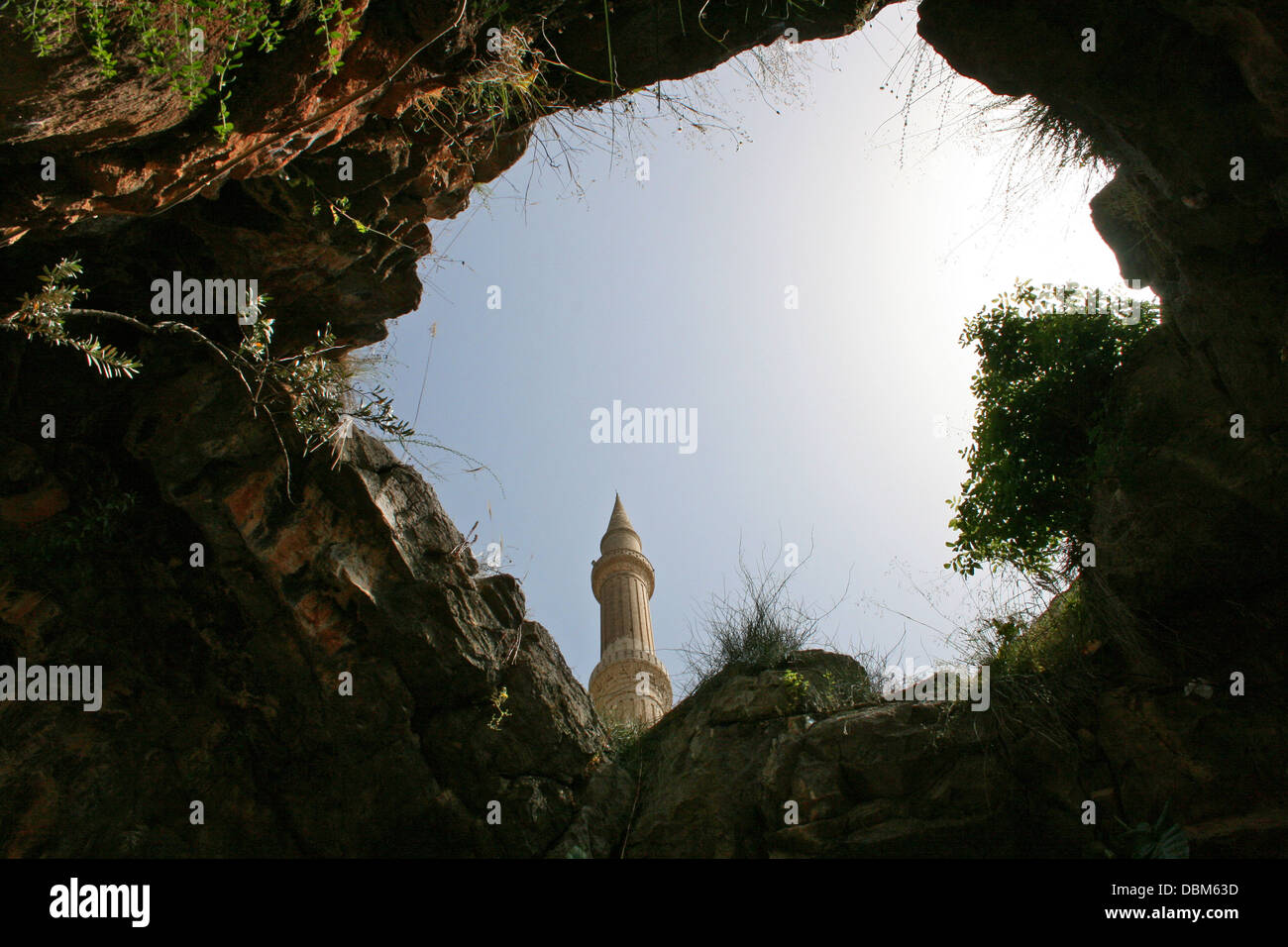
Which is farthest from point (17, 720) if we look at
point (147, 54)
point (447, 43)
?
point (447, 43)

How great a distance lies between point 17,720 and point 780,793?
588 centimetres

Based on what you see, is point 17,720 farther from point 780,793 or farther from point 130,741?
point 780,793

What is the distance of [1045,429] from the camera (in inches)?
274

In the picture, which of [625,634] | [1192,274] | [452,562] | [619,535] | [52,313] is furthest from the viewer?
[619,535]

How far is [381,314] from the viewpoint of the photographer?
21.7 ft

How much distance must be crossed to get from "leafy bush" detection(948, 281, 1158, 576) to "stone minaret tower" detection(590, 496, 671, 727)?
7.30m

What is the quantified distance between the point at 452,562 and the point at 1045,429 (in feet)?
18.1

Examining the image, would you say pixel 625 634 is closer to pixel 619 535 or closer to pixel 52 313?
pixel 619 535

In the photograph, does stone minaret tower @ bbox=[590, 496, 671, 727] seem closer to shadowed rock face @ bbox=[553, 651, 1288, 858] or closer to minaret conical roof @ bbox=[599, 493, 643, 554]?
minaret conical roof @ bbox=[599, 493, 643, 554]

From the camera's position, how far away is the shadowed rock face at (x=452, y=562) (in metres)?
5.22

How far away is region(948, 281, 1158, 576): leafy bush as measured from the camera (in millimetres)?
6797

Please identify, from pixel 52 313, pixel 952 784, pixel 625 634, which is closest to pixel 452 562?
pixel 52 313

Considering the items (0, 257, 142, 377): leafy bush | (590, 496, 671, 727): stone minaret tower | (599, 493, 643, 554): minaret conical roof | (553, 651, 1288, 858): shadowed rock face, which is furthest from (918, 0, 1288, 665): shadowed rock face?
(599, 493, 643, 554): minaret conical roof

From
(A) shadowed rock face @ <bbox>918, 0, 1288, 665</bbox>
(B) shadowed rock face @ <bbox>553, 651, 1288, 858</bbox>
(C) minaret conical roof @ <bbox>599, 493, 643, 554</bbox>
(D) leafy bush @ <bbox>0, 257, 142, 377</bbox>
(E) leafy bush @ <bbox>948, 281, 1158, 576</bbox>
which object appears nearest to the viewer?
(D) leafy bush @ <bbox>0, 257, 142, 377</bbox>
